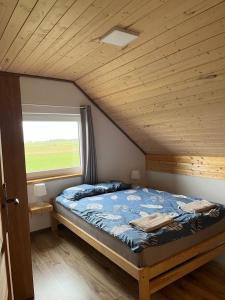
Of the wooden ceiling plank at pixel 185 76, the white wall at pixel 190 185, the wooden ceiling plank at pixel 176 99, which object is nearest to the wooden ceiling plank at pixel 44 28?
the wooden ceiling plank at pixel 185 76

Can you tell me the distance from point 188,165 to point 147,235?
7.30 ft

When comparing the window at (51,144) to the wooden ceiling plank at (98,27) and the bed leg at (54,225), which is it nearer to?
the bed leg at (54,225)

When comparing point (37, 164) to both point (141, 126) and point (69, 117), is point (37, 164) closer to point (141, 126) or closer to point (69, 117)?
point (69, 117)

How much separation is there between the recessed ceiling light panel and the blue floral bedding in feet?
5.53

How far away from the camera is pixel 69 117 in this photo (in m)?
3.88

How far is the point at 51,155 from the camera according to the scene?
12.5ft

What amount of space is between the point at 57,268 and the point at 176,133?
2.35 metres

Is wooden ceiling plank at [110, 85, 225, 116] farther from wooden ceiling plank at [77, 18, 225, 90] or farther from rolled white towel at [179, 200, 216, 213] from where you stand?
rolled white towel at [179, 200, 216, 213]

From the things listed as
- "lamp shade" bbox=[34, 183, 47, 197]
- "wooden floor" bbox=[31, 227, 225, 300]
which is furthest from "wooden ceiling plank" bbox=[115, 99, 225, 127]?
"lamp shade" bbox=[34, 183, 47, 197]

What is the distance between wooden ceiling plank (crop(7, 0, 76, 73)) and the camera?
65.4 inches

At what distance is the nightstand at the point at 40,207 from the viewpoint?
319cm

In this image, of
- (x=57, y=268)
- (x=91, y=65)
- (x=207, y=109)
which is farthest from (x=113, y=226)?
(x=91, y=65)

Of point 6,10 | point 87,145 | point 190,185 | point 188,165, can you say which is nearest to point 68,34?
point 6,10

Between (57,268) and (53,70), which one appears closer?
(57,268)
